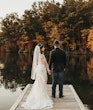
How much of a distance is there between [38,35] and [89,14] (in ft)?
38.7

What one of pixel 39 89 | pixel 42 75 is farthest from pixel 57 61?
pixel 39 89

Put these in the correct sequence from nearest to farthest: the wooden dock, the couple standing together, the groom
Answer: the wooden dock < the couple standing together < the groom

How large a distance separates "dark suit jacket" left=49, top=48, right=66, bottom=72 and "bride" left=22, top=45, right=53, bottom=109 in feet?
1.13

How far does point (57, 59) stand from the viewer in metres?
14.2

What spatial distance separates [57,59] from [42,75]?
93 cm

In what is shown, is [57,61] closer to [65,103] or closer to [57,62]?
[57,62]

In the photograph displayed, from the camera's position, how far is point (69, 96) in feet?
50.5

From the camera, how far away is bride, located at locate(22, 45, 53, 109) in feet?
42.4

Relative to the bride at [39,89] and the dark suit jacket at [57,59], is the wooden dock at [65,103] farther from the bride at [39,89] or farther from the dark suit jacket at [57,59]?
the dark suit jacket at [57,59]

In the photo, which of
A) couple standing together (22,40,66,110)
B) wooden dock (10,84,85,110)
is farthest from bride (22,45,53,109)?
wooden dock (10,84,85,110)

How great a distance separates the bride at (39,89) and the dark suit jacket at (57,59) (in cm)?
34

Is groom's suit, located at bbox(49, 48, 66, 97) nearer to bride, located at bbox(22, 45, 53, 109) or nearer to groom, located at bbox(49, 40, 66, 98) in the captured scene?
groom, located at bbox(49, 40, 66, 98)

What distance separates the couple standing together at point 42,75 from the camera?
13.0m

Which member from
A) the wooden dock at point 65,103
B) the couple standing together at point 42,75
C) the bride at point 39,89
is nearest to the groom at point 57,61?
the couple standing together at point 42,75
